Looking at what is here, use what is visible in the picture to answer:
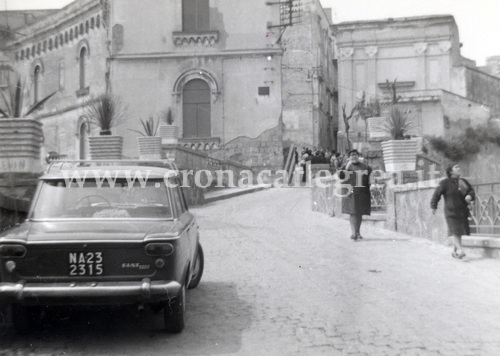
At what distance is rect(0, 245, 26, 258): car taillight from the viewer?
17.4 feet

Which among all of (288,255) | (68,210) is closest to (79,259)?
(68,210)

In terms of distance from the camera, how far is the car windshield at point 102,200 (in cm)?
619

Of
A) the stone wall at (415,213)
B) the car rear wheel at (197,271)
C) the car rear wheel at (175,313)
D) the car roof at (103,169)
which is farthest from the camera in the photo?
the stone wall at (415,213)

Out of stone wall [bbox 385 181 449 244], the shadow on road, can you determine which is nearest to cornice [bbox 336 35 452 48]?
stone wall [bbox 385 181 449 244]

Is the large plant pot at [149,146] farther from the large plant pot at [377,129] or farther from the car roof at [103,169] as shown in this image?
the car roof at [103,169]

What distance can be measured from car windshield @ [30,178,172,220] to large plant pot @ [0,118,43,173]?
564 cm

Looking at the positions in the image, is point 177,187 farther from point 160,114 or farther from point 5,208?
point 160,114

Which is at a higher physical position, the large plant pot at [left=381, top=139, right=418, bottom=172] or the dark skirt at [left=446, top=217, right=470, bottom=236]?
the large plant pot at [left=381, top=139, right=418, bottom=172]

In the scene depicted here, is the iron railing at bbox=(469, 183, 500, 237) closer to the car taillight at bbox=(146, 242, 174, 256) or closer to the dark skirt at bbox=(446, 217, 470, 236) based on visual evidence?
the dark skirt at bbox=(446, 217, 470, 236)

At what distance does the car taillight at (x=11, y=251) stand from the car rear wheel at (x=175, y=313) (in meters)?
1.35

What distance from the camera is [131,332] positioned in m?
5.83

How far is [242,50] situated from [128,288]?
86.4ft

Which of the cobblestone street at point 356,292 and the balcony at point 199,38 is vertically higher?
the balcony at point 199,38

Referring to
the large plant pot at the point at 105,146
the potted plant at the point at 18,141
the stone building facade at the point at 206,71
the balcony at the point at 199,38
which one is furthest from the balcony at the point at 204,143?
the potted plant at the point at 18,141
